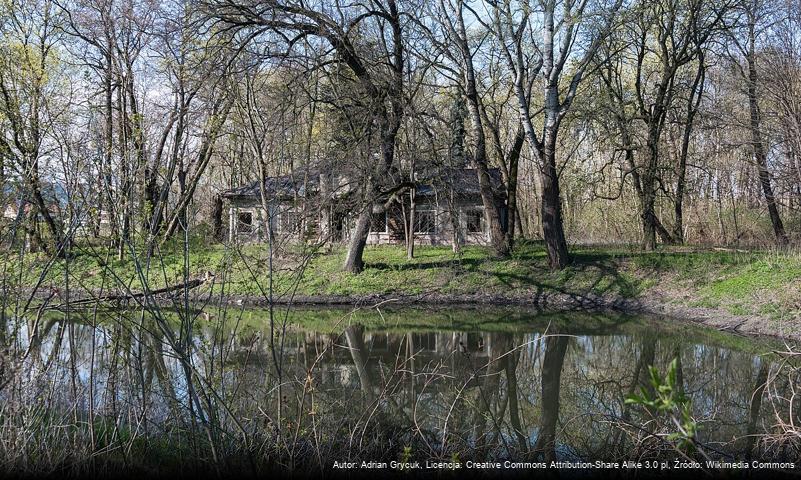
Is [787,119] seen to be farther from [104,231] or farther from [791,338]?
[104,231]

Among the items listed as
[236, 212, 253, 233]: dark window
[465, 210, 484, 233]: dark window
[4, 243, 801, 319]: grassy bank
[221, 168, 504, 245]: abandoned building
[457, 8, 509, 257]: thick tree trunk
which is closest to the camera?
[236, 212, 253, 233]: dark window

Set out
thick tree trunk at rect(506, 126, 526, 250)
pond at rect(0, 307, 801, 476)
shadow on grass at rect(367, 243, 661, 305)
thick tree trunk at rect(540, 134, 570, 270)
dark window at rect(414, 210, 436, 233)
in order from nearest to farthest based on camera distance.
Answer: pond at rect(0, 307, 801, 476) < shadow on grass at rect(367, 243, 661, 305) < thick tree trunk at rect(540, 134, 570, 270) < thick tree trunk at rect(506, 126, 526, 250) < dark window at rect(414, 210, 436, 233)

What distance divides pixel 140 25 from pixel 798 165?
69.1ft

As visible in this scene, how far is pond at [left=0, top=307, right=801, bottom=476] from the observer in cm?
465

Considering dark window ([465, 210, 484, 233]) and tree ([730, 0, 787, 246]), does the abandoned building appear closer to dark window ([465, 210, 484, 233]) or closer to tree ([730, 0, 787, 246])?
dark window ([465, 210, 484, 233])

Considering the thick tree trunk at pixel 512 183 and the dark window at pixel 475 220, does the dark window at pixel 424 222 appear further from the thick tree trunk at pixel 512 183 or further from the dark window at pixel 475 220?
the thick tree trunk at pixel 512 183

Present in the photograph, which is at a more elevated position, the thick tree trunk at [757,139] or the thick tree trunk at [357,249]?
the thick tree trunk at [757,139]

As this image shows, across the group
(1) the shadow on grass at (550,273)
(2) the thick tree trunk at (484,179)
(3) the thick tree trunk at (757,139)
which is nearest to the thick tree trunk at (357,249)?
(1) the shadow on grass at (550,273)

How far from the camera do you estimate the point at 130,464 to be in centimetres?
479

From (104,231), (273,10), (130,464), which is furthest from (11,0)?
(130,464)

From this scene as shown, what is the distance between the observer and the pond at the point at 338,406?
4.65m

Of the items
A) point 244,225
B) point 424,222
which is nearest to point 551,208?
point 424,222

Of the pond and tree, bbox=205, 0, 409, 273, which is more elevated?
tree, bbox=205, 0, 409, 273

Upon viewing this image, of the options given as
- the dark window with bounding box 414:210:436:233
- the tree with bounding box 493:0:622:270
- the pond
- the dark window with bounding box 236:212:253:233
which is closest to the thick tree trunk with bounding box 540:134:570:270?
the tree with bounding box 493:0:622:270
